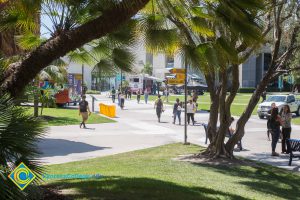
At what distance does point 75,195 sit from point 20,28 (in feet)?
8.08

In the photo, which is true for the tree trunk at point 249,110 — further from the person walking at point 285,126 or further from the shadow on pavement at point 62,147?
the shadow on pavement at point 62,147

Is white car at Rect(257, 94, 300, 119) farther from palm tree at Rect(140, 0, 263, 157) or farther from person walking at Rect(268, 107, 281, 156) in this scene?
palm tree at Rect(140, 0, 263, 157)

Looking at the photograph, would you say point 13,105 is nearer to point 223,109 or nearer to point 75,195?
point 75,195

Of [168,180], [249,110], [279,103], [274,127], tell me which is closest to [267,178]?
[249,110]

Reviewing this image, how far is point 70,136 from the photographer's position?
59.4 feet

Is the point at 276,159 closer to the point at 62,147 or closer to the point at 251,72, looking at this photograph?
the point at 62,147

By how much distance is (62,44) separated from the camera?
4832 mm

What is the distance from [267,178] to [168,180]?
3.14 m

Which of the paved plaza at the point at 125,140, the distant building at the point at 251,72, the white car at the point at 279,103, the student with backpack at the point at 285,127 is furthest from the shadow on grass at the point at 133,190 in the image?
the distant building at the point at 251,72

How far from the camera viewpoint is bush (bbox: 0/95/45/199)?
140 inches

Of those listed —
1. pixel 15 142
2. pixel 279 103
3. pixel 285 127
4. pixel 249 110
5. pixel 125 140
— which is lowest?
pixel 125 140

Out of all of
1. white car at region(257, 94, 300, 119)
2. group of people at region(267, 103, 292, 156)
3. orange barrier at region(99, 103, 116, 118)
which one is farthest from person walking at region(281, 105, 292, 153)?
orange barrier at region(99, 103, 116, 118)

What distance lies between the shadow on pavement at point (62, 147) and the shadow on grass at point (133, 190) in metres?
6.07

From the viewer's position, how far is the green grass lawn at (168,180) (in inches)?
266
